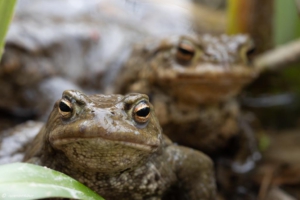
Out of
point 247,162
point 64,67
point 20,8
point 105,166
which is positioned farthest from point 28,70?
point 105,166

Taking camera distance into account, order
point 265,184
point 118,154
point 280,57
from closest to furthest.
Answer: point 118,154 < point 265,184 < point 280,57

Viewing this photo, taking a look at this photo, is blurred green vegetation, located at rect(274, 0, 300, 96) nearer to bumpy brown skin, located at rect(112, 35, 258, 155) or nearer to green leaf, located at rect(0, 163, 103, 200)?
bumpy brown skin, located at rect(112, 35, 258, 155)

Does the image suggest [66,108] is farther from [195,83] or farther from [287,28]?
[287,28]

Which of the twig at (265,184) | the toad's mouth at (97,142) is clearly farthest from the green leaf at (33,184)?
the twig at (265,184)

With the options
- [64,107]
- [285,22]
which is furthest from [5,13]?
[285,22]

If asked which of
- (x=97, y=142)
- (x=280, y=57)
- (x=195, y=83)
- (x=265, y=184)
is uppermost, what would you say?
(x=280, y=57)

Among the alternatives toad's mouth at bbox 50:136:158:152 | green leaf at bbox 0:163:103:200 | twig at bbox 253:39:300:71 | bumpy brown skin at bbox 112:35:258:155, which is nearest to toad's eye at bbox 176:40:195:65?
→ bumpy brown skin at bbox 112:35:258:155
